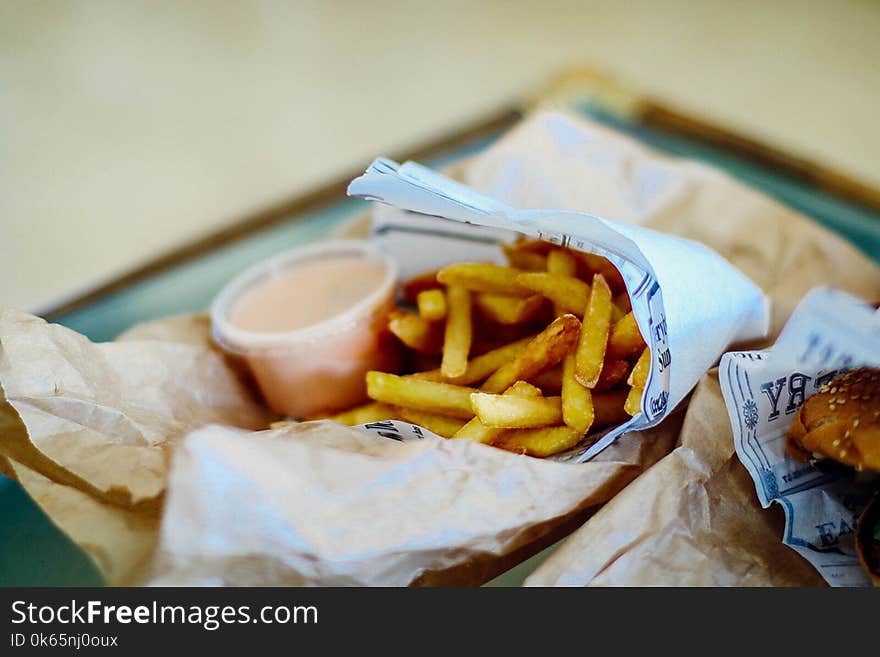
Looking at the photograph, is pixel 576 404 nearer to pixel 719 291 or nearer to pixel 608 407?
pixel 608 407

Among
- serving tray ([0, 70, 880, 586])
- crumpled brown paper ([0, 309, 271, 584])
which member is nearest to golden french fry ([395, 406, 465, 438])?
crumpled brown paper ([0, 309, 271, 584])

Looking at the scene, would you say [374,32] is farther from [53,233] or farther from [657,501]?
[657,501]

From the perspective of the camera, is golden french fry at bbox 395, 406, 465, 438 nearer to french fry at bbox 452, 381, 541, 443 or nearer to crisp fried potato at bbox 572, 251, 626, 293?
french fry at bbox 452, 381, 541, 443

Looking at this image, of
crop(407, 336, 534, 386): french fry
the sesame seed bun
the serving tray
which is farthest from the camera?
the serving tray

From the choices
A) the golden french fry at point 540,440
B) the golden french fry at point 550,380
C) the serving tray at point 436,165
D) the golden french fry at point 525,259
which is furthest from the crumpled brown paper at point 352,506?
the serving tray at point 436,165

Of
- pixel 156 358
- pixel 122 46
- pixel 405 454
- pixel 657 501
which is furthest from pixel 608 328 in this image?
pixel 122 46
